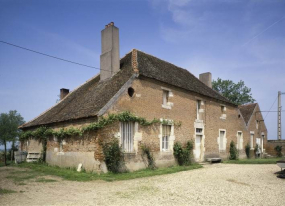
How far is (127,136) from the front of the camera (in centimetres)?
1246

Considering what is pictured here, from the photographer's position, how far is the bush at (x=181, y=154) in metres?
15.0

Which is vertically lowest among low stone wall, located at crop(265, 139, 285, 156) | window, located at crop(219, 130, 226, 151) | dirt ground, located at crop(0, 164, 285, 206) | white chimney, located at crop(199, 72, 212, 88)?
low stone wall, located at crop(265, 139, 285, 156)

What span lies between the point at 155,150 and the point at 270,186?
626 centimetres

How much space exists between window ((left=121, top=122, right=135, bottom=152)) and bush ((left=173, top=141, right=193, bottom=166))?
11.8 feet

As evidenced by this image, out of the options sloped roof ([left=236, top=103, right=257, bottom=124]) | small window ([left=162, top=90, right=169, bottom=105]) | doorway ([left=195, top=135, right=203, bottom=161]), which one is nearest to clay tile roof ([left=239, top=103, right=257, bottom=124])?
sloped roof ([left=236, top=103, right=257, bottom=124])

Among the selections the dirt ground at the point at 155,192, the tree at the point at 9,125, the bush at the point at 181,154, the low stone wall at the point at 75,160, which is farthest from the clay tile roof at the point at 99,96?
the tree at the point at 9,125

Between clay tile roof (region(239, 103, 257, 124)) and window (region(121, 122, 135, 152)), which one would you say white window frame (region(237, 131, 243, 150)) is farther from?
window (region(121, 122, 135, 152))

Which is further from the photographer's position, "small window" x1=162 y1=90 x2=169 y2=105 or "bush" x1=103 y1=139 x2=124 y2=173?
"small window" x1=162 y1=90 x2=169 y2=105

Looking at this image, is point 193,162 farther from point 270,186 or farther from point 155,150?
point 270,186

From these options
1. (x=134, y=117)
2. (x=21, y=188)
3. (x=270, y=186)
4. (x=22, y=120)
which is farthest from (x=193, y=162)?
(x=22, y=120)

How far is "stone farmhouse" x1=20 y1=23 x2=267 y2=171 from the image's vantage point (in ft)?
39.6

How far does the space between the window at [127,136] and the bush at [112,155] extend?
765mm

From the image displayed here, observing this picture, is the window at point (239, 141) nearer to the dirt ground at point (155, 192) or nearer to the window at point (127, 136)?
the dirt ground at point (155, 192)

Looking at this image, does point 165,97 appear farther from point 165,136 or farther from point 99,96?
point 99,96
